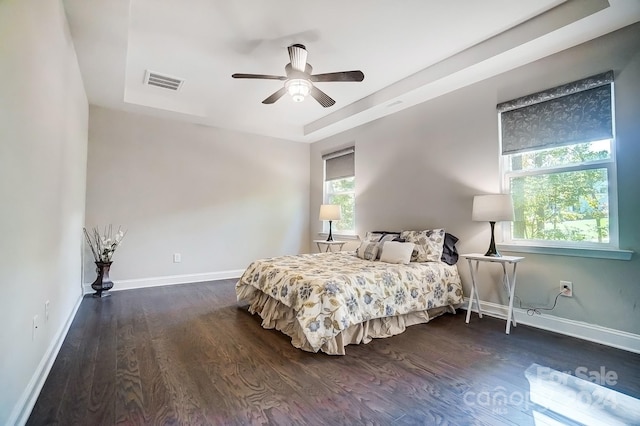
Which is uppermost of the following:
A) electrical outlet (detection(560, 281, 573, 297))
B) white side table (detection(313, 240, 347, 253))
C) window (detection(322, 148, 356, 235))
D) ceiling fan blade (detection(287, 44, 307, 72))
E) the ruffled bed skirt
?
ceiling fan blade (detection(287, 44, 307, 72))

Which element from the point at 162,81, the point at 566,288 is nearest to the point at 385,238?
the point at 566,288

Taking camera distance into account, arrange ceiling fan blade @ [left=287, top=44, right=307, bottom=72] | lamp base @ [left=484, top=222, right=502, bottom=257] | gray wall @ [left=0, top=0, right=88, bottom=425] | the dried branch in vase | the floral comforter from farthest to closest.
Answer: the dried branch in vase < lamp base @ [left=484, top=222, right=502, bottom=257] < ceiling fan blade @ [left=287, top=44, right=307, bottom=72] < the floral comforter < gray wall @ [left=0, top=0, right=88, bottom=425]

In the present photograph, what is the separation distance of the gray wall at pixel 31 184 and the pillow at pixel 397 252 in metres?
2.85

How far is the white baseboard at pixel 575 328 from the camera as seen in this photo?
2.32 meters

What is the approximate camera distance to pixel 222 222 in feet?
16.5

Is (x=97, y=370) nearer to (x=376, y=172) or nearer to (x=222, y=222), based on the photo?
(x=222, y=222)

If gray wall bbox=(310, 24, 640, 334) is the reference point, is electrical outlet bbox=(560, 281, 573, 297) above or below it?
below

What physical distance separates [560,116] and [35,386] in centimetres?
425

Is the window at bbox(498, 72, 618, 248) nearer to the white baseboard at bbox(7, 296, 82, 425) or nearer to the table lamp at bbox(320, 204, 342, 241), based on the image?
the table lamp at bbox(320, 204, 342, 241)

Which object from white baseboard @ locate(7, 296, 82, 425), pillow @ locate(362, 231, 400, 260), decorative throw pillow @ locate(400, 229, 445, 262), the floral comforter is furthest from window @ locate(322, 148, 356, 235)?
white baseboard @ locate(7, 296, 82, 425)

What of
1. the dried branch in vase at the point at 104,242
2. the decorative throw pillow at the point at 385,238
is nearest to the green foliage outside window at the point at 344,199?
the decorative throw pillow at the point at 385,238

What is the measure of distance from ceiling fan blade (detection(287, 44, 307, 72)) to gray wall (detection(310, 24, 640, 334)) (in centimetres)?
184

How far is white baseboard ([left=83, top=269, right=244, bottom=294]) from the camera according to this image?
416cm

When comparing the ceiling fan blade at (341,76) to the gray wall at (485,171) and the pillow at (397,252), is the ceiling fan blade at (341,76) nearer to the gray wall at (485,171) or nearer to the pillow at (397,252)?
the gray wall at (485,171)
